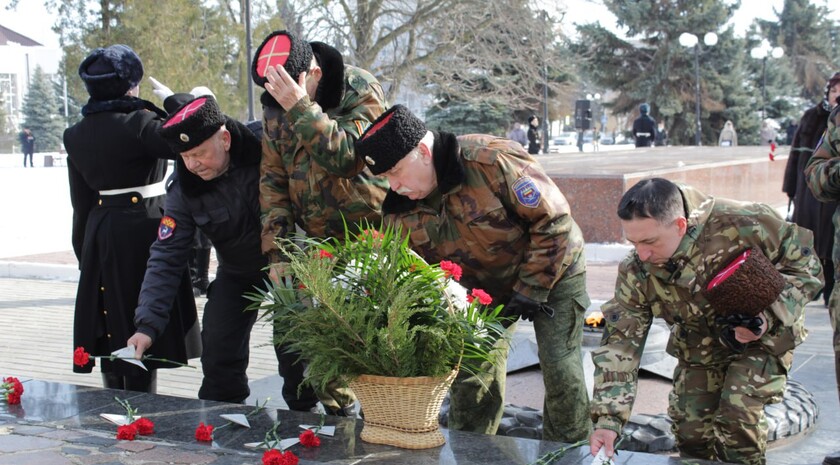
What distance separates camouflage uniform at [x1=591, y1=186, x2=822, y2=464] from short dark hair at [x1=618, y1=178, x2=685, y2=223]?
0.12 metres

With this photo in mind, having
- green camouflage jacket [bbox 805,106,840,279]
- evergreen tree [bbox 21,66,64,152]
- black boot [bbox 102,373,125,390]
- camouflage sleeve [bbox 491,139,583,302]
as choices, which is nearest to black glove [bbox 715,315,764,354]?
camouflage sleeve [bbox 491,139,583,302]

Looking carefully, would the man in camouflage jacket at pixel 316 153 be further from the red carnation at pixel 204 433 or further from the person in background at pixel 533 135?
the person in background at pixel 533 135

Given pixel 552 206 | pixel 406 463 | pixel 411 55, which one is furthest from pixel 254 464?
pixel 411 55

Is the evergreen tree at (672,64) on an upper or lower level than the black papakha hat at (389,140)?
upper

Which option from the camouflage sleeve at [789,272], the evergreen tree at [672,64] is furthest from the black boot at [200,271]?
the evergreen tree at [672,64]

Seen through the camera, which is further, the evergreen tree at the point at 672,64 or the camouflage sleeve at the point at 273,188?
the evergreen tree at the point at 672,64

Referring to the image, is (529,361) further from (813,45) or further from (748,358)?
(813,45)

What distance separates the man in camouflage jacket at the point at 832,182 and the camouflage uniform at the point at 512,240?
104 centimetres

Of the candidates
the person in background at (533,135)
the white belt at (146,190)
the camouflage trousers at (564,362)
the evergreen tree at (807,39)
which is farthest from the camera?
the evergreen tree at (807,39)

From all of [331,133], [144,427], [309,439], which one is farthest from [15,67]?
[309,439]

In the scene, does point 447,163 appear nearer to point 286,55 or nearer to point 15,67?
point 286,55

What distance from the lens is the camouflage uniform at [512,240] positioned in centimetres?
373

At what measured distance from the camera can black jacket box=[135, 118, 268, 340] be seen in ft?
14.2

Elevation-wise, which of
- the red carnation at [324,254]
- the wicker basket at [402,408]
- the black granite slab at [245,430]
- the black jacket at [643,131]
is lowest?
the black granite slab at [245,430]
